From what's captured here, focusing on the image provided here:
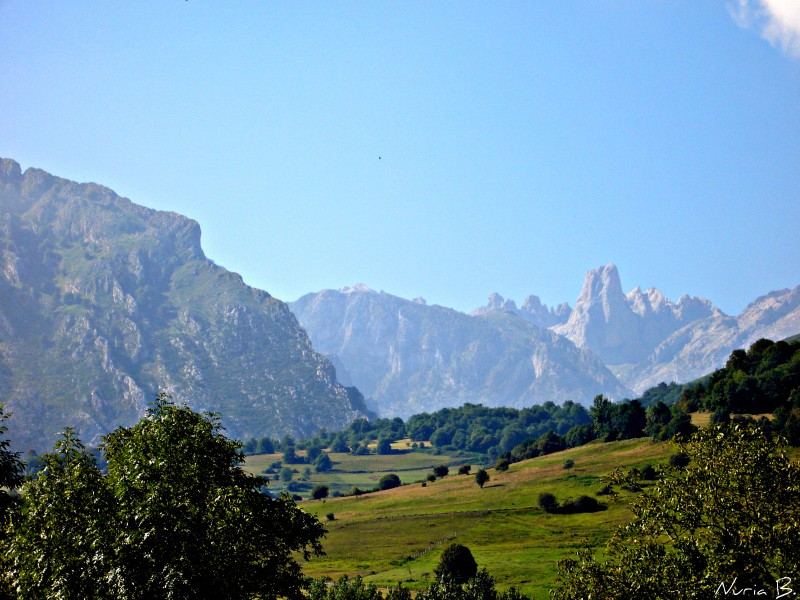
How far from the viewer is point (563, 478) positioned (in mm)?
165375

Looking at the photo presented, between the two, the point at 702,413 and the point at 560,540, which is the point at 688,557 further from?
the point at 702,413

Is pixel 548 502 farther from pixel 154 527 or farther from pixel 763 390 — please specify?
pixel 154 527

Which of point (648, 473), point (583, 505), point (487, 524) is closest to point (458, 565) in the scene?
point (487, 524)

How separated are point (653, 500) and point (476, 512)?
373 ft

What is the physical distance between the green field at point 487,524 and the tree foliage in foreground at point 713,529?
155 feet

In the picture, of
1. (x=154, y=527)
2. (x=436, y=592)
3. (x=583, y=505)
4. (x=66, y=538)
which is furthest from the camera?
(x=583, y=505)

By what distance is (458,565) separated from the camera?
103 meters

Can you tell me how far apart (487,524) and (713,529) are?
4116 inches

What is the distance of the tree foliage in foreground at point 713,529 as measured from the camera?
1447 inches

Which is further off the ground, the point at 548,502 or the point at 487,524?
the point at 548,502

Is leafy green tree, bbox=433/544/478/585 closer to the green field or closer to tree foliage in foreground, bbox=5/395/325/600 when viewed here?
the green field

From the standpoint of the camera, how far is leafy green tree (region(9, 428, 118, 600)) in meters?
36.3

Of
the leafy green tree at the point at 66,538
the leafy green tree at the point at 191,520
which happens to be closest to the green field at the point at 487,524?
the leafy green tree at the point at 191,520

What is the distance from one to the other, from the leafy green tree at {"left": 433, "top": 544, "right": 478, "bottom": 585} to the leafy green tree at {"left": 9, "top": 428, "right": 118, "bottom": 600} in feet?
230
